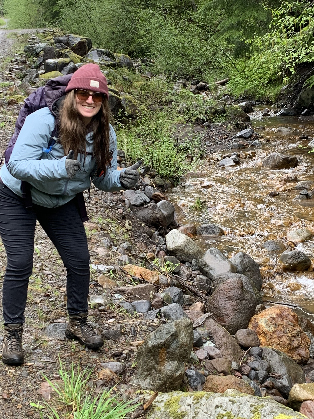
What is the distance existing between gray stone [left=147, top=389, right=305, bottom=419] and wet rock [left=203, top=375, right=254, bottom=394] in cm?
48

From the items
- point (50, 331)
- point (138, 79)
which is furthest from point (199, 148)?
point (50, 331)

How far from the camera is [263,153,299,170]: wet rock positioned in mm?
10648

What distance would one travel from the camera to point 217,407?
2.51m

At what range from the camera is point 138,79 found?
15.7m

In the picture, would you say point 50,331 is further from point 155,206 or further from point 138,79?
point 138,79

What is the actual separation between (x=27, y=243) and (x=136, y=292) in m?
1.81

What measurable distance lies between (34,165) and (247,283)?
11.4 feet

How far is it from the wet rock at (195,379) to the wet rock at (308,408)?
768 millimetres

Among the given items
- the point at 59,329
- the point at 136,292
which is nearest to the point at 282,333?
the point at 136,292

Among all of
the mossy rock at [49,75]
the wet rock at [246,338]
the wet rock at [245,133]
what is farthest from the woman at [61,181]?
the mossy rock at [49,75]

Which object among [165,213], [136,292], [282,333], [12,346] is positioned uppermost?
[12,346]

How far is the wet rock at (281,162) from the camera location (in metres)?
10.6

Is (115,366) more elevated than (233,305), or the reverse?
(115,366)

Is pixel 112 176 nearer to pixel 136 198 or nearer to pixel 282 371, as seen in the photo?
pixel 282 371
